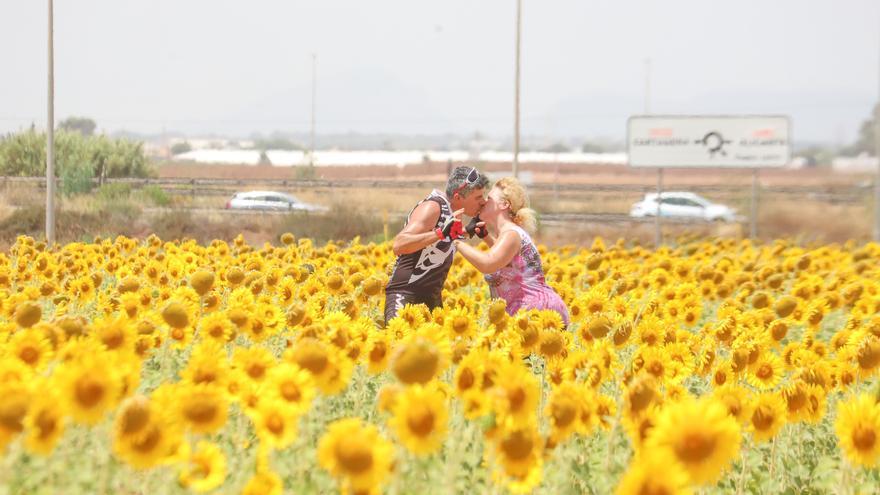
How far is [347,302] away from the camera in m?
6.16

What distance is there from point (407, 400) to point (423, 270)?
14.2ft

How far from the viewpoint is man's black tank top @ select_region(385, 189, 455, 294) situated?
7535 mm

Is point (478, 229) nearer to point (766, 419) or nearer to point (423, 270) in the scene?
point (423, 270)

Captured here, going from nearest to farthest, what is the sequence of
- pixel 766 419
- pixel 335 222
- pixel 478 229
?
pixel 766 419, pixel 478 229, pixel 335 222

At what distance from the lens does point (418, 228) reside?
23.3 feet

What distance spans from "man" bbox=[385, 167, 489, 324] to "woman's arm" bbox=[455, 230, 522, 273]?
0.51ft

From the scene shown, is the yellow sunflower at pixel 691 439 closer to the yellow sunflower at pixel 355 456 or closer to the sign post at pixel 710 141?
the yellow sunflower at pixel 355 456

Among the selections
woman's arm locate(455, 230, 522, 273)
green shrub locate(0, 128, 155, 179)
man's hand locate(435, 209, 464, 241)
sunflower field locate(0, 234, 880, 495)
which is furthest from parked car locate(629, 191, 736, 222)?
man's hand locate(435, 209, 464, 241)

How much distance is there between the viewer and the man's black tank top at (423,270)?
7.54m

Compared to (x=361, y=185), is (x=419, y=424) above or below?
above

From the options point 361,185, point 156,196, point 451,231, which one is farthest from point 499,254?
point 361,185

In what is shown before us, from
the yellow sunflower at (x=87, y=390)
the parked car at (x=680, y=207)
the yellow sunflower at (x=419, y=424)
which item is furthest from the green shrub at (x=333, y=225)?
the yellow sunflower at (x=419, y=424)

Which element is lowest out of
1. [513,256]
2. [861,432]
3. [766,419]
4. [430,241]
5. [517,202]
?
[766,419]

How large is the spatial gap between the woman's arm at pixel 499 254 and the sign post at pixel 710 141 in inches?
802
